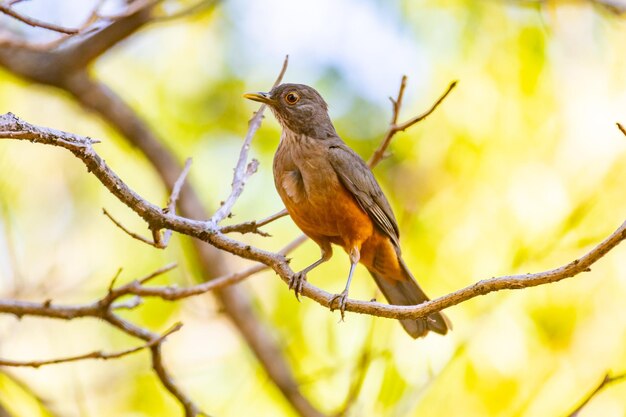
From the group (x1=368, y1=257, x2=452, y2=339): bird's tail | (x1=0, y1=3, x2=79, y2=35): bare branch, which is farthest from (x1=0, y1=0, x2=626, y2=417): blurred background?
(x1=0, y1=3, x2=79, y2=35): bare branch

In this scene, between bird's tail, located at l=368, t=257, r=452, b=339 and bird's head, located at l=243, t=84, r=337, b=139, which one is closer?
bird's tail, located at l=368, t=257, r=452, b=339

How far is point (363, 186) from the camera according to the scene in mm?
5926

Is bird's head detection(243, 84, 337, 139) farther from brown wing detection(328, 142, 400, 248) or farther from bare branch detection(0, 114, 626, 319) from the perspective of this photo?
bare branch detection(0, 114, 626, 319)

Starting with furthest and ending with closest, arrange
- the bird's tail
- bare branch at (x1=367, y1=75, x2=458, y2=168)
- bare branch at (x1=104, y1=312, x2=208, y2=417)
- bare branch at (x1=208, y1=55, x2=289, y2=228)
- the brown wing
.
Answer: the bird's tail → the brown wing → bare branch at (x1=367, y1=75, x2=458, y2=168) → bare branch at (x1=104, y1=312, x2=208, y2=417) → bare branch at (x1=208, y1=55, x2=289, y2=228)

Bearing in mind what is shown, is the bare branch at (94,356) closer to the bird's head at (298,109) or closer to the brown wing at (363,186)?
the brown wing at (363,186)

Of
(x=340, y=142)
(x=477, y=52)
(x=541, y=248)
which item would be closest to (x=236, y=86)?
(x=477, y=52)

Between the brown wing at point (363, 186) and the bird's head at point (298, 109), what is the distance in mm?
334

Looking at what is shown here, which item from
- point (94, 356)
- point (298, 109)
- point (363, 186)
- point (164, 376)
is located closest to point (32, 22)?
point (94, 356)

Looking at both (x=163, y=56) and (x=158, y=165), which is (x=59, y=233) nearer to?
(x=158, y=165)

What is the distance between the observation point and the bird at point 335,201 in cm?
560

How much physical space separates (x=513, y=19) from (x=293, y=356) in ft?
15.6

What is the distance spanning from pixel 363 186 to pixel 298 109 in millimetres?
1034

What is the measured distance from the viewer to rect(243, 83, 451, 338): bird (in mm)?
5598

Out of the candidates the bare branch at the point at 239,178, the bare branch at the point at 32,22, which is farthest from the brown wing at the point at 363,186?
the bare branch at the point at 32,22
